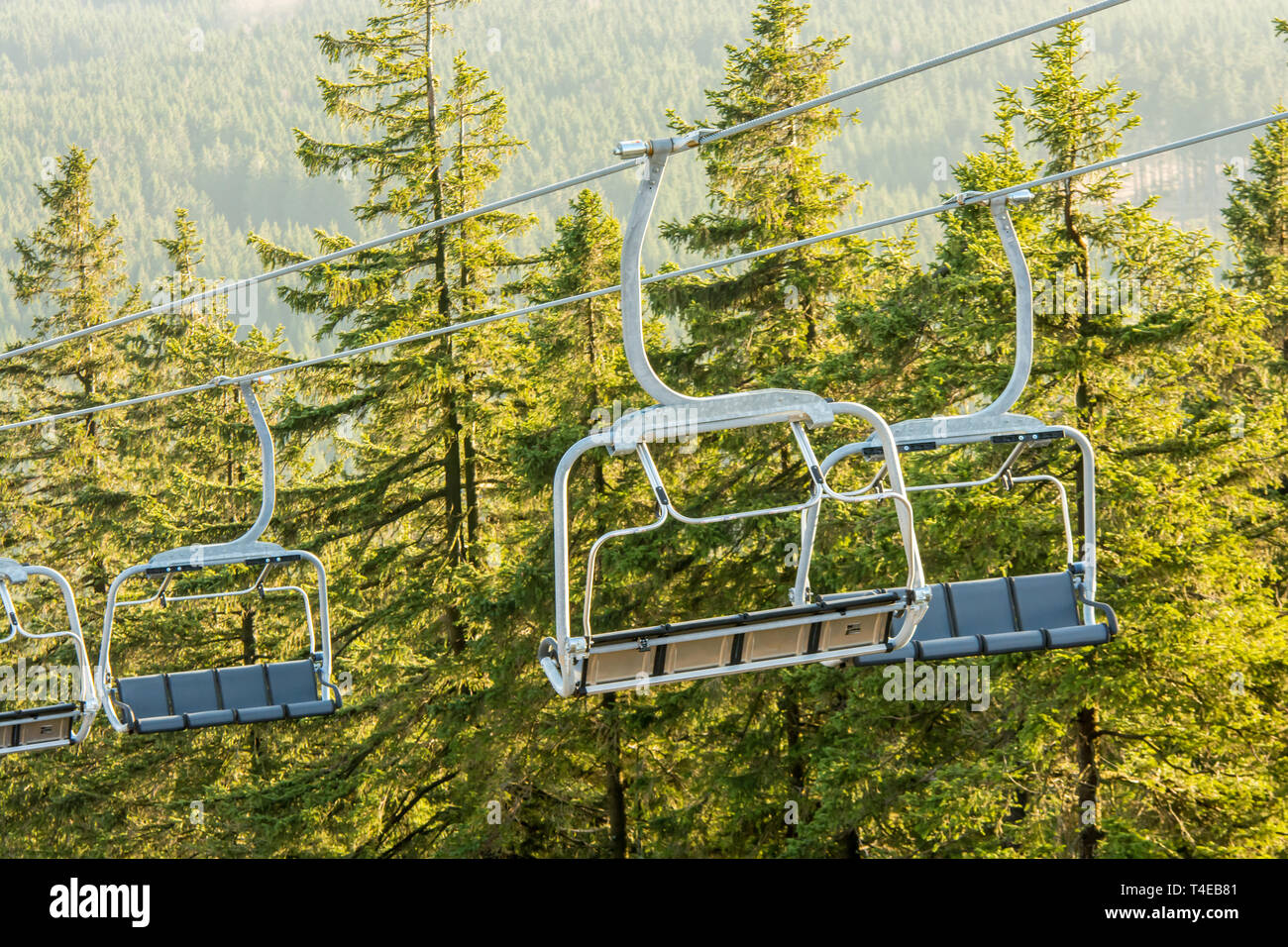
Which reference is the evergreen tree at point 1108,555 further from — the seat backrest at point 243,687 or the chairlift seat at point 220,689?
the seat backrest at point 243,687

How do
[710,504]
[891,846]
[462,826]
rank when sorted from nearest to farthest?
[891,846]
[710,504]
[462,826]

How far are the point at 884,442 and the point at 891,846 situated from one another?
11.6 meters

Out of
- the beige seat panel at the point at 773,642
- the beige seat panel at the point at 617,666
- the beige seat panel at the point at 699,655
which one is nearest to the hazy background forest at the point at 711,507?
the beige seat panel at the point at 773,642

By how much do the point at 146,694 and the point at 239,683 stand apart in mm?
762

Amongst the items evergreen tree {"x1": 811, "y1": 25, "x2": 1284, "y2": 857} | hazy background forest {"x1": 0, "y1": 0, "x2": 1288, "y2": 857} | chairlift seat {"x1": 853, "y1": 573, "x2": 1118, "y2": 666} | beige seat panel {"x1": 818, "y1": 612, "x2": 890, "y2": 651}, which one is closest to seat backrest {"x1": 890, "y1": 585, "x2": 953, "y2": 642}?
chairlift seat {"x1": 853, "y1": 573, "x2": 1118, "y2": 666}

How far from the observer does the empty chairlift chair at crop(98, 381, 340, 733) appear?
9719 mm

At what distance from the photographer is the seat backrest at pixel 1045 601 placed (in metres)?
8.95

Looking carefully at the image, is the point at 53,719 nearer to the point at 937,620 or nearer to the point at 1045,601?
the point at 937,620

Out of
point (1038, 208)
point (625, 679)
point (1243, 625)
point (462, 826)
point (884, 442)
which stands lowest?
point (462, 826)

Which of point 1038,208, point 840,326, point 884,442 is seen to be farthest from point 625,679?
point 840,326

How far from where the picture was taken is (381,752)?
21688 millimetres

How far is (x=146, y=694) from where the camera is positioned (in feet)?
35.9

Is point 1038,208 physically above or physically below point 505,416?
above

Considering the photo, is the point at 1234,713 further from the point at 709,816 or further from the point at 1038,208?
the point at 709,816
